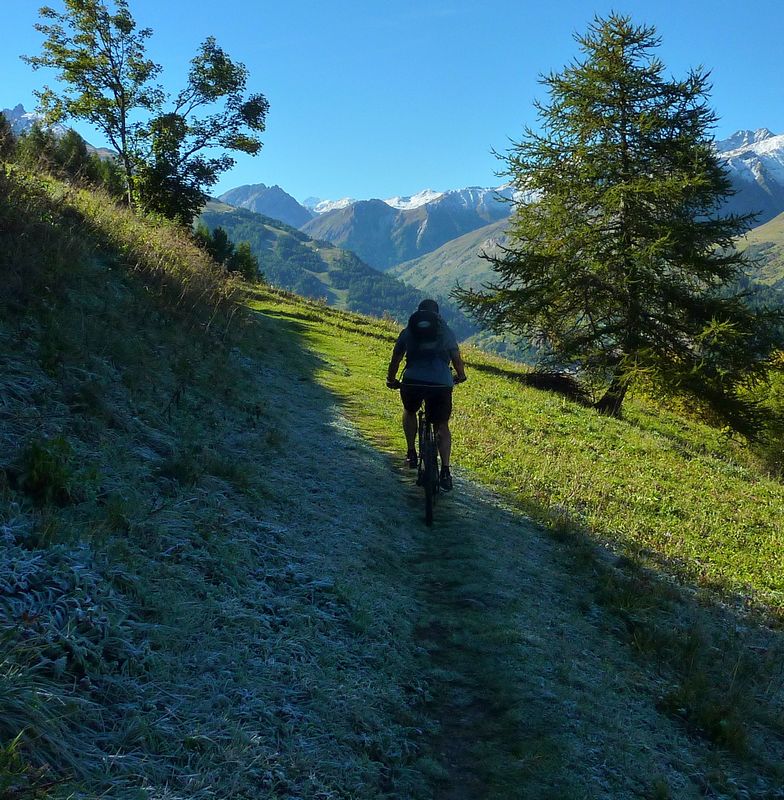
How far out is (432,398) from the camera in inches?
340

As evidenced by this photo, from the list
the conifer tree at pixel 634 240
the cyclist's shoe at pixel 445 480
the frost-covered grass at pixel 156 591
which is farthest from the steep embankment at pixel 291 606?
the conifer tree at pixel 634 240

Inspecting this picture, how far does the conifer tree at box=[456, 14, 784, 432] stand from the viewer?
2083cm

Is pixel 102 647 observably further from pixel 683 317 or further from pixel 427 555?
pixel 683 317

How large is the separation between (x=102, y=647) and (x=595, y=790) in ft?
10.5

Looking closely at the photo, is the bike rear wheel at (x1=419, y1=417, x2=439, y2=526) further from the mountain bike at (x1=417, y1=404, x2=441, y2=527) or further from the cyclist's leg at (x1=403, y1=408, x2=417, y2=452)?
the cyclist's leg at (x1=403, y1=408, x2=417, y2=452)

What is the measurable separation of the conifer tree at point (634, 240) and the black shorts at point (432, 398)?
1447 cm

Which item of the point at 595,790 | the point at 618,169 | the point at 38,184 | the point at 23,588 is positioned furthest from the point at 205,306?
the point at 618,169

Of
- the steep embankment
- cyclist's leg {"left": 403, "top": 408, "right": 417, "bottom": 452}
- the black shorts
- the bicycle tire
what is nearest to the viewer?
the steep embankment

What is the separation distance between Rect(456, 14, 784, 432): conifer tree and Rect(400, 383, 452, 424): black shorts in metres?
14.5

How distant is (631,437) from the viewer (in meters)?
17.0

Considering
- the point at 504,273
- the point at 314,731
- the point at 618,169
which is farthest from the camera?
the point at 504,273

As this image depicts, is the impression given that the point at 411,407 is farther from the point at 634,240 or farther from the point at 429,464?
the point at 634,240

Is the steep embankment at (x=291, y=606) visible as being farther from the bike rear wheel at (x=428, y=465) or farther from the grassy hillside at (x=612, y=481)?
the bike rear wheel at (x=428, y=465)

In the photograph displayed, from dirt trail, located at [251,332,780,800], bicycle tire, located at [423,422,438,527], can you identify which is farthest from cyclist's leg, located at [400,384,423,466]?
dirt trail, located at [251,332,780,800]
